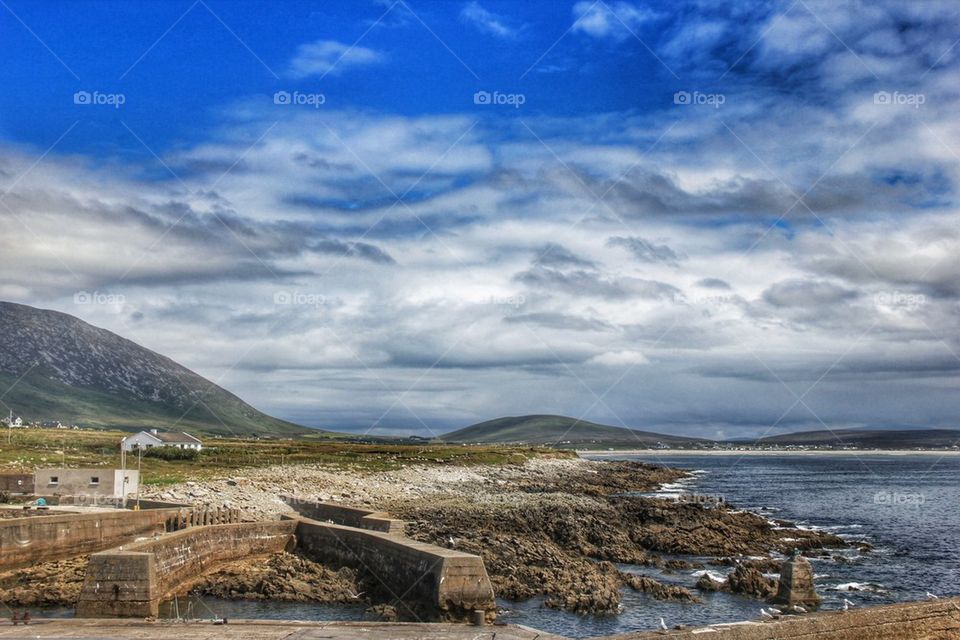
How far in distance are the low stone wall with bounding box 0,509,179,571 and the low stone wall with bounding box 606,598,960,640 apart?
21994mm

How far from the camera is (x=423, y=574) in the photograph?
22.0m

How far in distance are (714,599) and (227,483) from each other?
2998 centimetres

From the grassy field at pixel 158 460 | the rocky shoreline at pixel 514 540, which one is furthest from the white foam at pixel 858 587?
the grassy field at pixel 158 460

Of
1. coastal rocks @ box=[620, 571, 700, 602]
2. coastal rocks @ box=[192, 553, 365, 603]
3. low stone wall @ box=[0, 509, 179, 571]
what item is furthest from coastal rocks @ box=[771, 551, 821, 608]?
low stone wall @ box=[0, 509, 179, 571]

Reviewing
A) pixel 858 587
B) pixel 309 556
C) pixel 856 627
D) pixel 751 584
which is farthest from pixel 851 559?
pixel 856 627

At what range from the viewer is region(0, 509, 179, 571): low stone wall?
26.6 meters

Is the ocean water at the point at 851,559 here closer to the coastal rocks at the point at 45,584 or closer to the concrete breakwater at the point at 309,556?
the concrete breakwater at the point at 309,556

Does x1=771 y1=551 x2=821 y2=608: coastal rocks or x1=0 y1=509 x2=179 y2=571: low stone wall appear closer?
x1=771 y1=551 x2=821 y2=608: coastal rocks

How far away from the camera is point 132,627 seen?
16.0 metres

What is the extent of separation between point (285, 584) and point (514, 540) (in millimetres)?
10451

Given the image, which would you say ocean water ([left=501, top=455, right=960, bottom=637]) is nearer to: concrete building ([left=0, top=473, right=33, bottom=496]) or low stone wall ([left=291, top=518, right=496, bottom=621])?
low stone wall ([left=291, top=518, right=496, bottom=621])

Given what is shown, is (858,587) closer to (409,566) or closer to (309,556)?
(409,566)

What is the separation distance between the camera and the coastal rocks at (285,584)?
81.0ft

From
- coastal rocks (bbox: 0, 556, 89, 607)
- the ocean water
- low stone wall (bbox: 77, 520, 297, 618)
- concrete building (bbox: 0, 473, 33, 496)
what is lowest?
the ocean water
